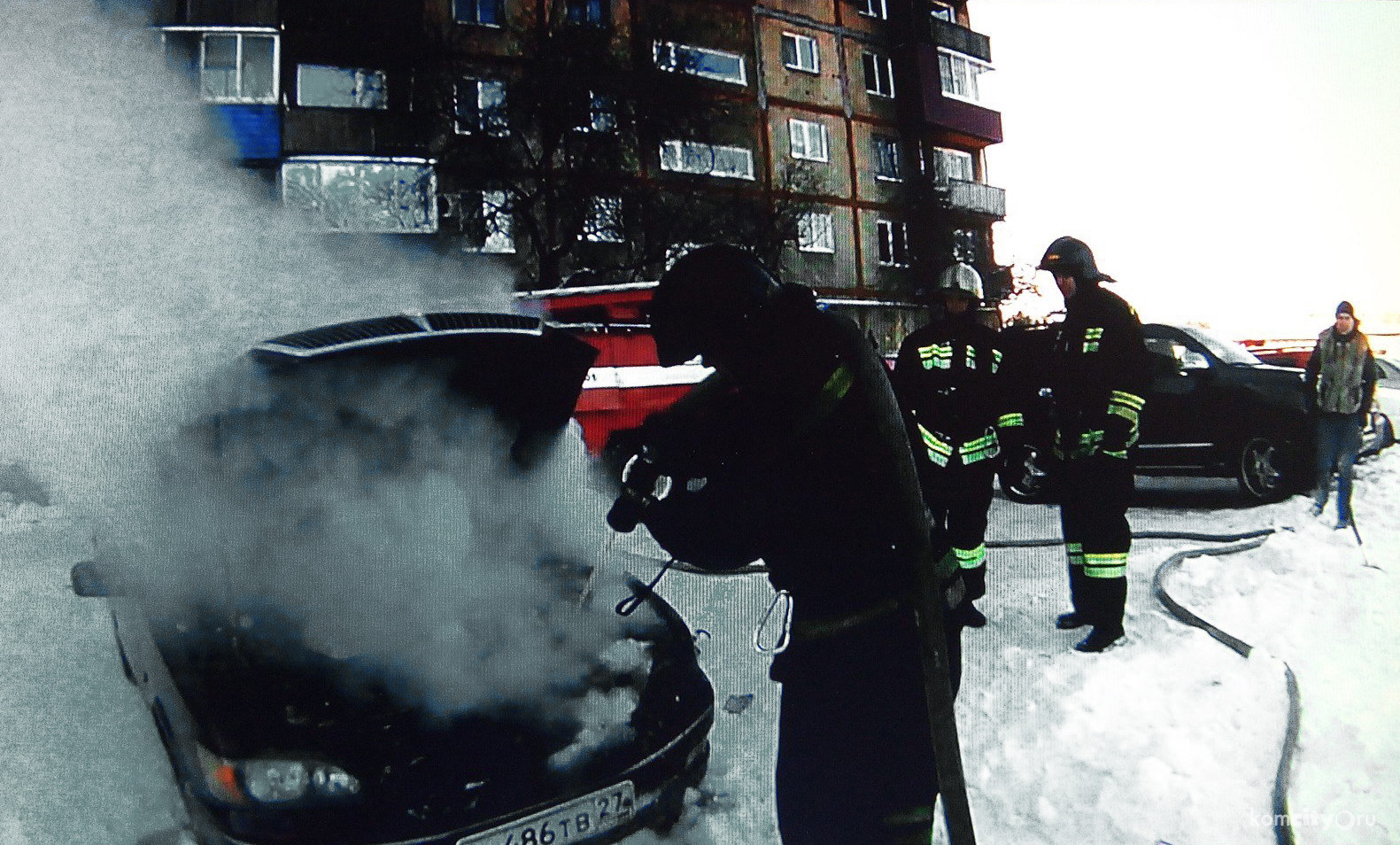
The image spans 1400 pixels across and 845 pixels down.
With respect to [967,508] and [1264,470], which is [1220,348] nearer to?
[1264,470]

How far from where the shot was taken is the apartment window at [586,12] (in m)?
2.46

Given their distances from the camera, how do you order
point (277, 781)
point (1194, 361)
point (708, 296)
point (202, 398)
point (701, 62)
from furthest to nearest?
point (1194, 361) < point (701, 62) < point (202, 398) < point (277, 781) < point (708, 296)

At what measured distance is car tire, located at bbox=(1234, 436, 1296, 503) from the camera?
132 inches

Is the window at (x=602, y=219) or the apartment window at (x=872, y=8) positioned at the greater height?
the apartment window at (x=872, y=8)

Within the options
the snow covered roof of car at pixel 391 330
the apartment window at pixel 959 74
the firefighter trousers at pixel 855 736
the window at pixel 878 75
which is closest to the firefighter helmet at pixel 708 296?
the firefighter trousers at pixel 855 736

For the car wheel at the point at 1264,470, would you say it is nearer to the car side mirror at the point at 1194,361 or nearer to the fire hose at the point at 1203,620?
the fire hose at the point at 1203,620

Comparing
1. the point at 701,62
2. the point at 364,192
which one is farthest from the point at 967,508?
the point at 364,192

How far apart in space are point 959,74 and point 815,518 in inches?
88.2

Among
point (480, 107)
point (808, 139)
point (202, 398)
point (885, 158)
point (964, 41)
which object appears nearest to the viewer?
point (202, 398)

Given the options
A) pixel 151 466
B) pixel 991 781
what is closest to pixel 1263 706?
pixel 991 781

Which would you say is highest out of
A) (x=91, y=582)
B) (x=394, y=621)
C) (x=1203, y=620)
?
(x=91, y=582)

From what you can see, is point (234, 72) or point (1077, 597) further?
point (1077, 597)

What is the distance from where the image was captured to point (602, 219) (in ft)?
7.86

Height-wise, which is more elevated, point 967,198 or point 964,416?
point 967,198
